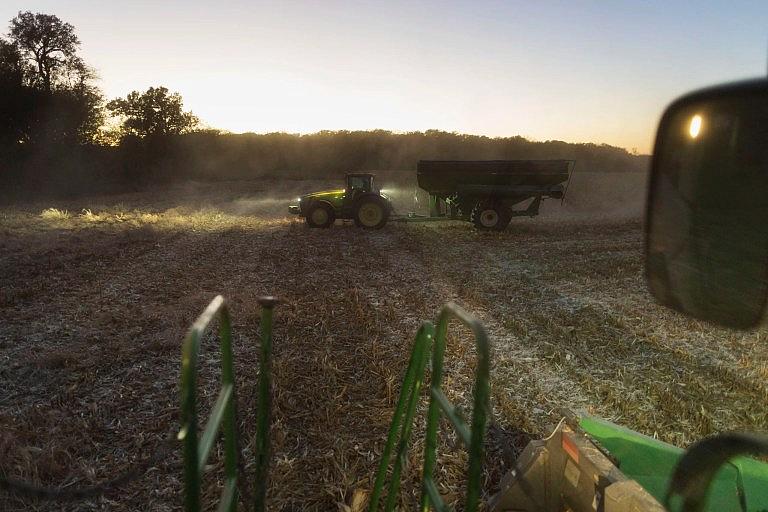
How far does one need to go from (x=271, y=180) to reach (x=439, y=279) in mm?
31120

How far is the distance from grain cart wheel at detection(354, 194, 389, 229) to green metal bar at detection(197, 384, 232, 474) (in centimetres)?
1403

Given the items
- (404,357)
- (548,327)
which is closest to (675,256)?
(404,357)

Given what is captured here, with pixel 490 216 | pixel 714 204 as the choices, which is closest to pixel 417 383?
pixel 714 204

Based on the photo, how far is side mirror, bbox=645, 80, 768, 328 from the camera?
1.50 meters

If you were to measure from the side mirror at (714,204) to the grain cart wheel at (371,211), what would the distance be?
14.1 m

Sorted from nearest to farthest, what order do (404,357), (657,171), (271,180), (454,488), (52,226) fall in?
1. (657,171)
2. (454,488)
3. (404,357)
4. (52,226)
5. (271,180)

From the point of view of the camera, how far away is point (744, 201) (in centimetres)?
156

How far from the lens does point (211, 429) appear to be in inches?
63.0

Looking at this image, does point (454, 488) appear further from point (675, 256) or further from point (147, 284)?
point (147, 284)

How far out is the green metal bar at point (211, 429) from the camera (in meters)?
1.37

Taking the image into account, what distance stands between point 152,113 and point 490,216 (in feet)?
117

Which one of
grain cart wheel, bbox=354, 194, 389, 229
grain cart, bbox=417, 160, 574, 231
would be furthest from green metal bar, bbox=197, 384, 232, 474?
grain cart, bbox=417, 160, 574, 231

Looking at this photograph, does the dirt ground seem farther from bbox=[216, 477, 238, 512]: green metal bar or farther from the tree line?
the tree line

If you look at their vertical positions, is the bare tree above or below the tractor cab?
above
